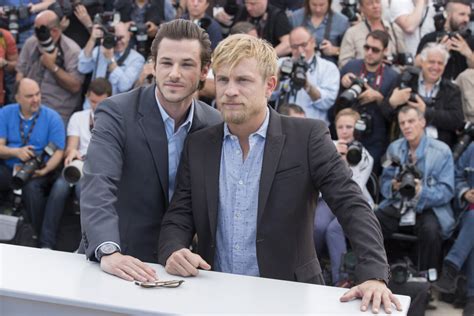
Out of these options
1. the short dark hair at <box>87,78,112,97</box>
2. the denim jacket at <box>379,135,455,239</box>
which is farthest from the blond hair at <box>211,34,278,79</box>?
the short dark hair at <box>87,78,112,97</box>

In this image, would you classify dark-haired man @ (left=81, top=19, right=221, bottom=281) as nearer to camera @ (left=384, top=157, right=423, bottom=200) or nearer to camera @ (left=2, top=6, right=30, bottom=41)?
camera @ (left=384, top=157, right=423, bottom=200)

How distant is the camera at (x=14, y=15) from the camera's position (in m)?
7.58

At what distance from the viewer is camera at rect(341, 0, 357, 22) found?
7280mm

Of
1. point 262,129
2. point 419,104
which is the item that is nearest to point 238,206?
point 262,129

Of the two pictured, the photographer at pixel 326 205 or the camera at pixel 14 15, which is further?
the camera at pixel 14 15

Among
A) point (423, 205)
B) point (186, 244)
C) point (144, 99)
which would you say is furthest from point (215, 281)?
point (423, 205)

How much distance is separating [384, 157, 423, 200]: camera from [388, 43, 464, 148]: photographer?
480mm

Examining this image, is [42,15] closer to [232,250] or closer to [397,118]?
[397,118]

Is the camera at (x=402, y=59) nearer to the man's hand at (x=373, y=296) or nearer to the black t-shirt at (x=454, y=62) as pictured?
the black t-shirt at (x=454, y=62)

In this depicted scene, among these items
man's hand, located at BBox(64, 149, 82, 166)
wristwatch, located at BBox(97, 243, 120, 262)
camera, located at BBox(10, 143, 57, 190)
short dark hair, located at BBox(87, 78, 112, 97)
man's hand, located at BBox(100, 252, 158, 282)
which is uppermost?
short dark hair, located at BBox(87, 78, 112, 97)

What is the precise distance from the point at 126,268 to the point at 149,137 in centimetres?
61

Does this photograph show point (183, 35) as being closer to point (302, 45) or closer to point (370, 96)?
point (370, 96)

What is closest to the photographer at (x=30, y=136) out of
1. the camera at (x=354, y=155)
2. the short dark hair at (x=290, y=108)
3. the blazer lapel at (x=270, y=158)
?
the short dark hair at (x=290, y=108)

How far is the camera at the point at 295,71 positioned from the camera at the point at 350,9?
3.64 feet
